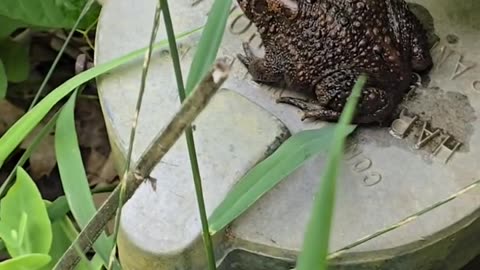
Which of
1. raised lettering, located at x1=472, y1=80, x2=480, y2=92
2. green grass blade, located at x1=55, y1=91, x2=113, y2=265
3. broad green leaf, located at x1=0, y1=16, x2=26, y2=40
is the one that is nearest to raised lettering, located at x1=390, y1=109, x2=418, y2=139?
raised lettering, located at x1=472, y1=80, x2=480, y2=92

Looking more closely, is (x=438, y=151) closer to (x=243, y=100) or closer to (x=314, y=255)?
(x=243, y=100)

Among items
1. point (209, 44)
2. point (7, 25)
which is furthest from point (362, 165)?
point (7, 25)

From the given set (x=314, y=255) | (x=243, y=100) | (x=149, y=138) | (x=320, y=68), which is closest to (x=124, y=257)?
(x=149, y=138)

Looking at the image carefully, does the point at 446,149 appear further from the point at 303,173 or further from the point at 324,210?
the point at 324,210

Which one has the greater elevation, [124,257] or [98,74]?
[98,74]

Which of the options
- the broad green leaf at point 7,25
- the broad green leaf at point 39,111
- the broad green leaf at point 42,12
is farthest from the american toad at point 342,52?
the broad green leaf at point 7,25

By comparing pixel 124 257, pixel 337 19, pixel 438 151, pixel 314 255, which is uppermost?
pixel 314 255

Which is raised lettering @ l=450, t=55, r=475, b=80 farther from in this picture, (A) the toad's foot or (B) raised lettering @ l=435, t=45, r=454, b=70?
(A) the toad's foot
